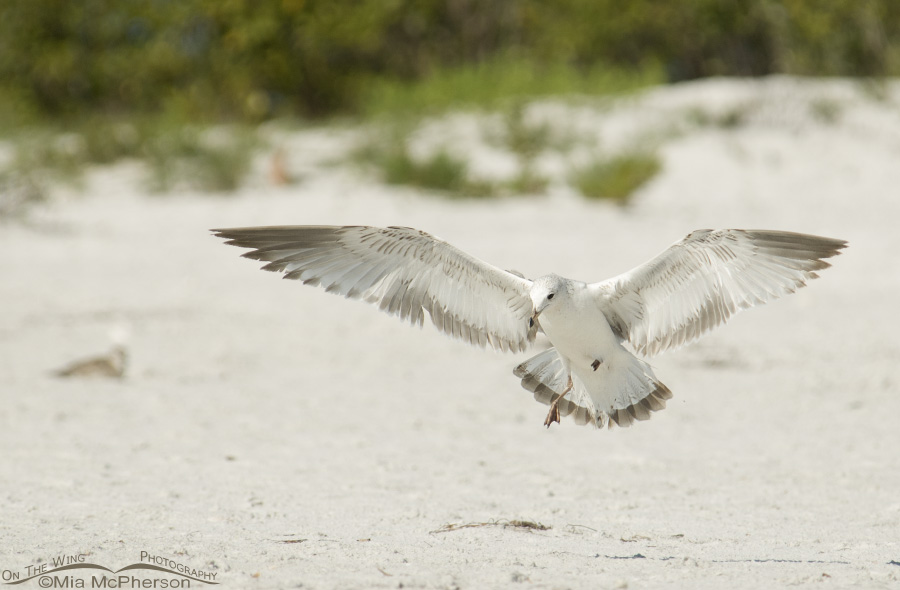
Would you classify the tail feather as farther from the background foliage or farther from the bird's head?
the background foliage

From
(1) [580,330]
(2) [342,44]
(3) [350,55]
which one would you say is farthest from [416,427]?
(3) [350,55]

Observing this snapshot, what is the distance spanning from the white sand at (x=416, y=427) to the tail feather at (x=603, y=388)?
364mm

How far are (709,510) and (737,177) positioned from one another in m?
10.3

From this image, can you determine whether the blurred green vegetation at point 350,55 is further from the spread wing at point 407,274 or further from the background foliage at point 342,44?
the spread wing at point 407,274

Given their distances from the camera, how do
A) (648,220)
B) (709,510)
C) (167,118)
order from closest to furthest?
(709,510) < (648,220) < (167,118)

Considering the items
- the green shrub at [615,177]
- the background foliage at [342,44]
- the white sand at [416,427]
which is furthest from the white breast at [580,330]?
the background foliage at [342,44]

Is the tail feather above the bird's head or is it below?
below

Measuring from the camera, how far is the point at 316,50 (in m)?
21.0

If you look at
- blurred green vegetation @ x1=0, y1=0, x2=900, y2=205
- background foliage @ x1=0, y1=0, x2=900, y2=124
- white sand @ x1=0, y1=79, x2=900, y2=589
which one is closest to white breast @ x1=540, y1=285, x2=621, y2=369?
white sand @ x1=0, y1=79, x2=900, y2=589

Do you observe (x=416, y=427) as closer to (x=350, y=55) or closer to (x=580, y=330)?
(x=580, y=330)

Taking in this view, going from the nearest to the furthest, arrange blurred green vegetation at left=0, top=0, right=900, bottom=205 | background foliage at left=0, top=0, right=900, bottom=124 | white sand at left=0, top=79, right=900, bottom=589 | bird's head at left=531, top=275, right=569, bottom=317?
white sand at left=0, top=79, right=900, bottom=589 → bird's head at left=531, top=275, right=569, bottom=317 → blurred green vegetation at left=0, top=0, right=900, bottom=205 → background foliage at left=0, top=0, right=900, bottom=124

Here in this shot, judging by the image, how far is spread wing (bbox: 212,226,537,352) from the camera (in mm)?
4527

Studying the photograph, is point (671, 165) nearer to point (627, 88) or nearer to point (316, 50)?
point (627, 88)

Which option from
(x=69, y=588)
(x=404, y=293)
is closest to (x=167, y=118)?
(x=404, y=293)
